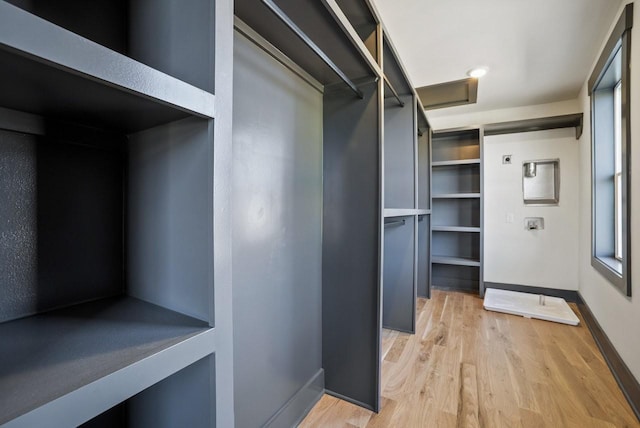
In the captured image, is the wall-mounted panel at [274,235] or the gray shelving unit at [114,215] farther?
the wall-mounted panel at [274,235]

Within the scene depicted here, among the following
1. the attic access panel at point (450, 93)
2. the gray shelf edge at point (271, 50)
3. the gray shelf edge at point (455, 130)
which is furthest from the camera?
the gray shelf edge at point (455, 130)

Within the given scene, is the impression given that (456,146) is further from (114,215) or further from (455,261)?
(114,215)

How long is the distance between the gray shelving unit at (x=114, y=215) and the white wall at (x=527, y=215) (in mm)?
3845

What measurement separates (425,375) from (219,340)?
1736mm

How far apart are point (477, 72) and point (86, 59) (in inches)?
118

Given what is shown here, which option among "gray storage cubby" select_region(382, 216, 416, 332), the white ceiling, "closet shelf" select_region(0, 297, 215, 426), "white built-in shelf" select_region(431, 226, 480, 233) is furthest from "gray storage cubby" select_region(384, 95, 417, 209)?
"closet shelf" select_region(0, 297, 215, 426)

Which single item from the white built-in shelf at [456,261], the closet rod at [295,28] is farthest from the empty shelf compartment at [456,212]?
the closet rod at [295,28]

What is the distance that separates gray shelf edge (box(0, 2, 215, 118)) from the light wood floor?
1.52m

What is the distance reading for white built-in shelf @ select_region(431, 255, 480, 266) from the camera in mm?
3379

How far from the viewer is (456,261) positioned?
3.47m

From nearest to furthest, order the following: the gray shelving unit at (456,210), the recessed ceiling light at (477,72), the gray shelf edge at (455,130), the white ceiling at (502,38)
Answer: the white ceiling at (502,38), the recessed ceiling light at (477,72), the gray shelf edge at (455,130), the gray shelving unit at (456,210)

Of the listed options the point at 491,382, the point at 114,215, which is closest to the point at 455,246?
the point at 491,382

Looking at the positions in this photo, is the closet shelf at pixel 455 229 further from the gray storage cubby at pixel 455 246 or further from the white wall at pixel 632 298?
the white wall at pixel 632 298

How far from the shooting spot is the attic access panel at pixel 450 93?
2.78 m
